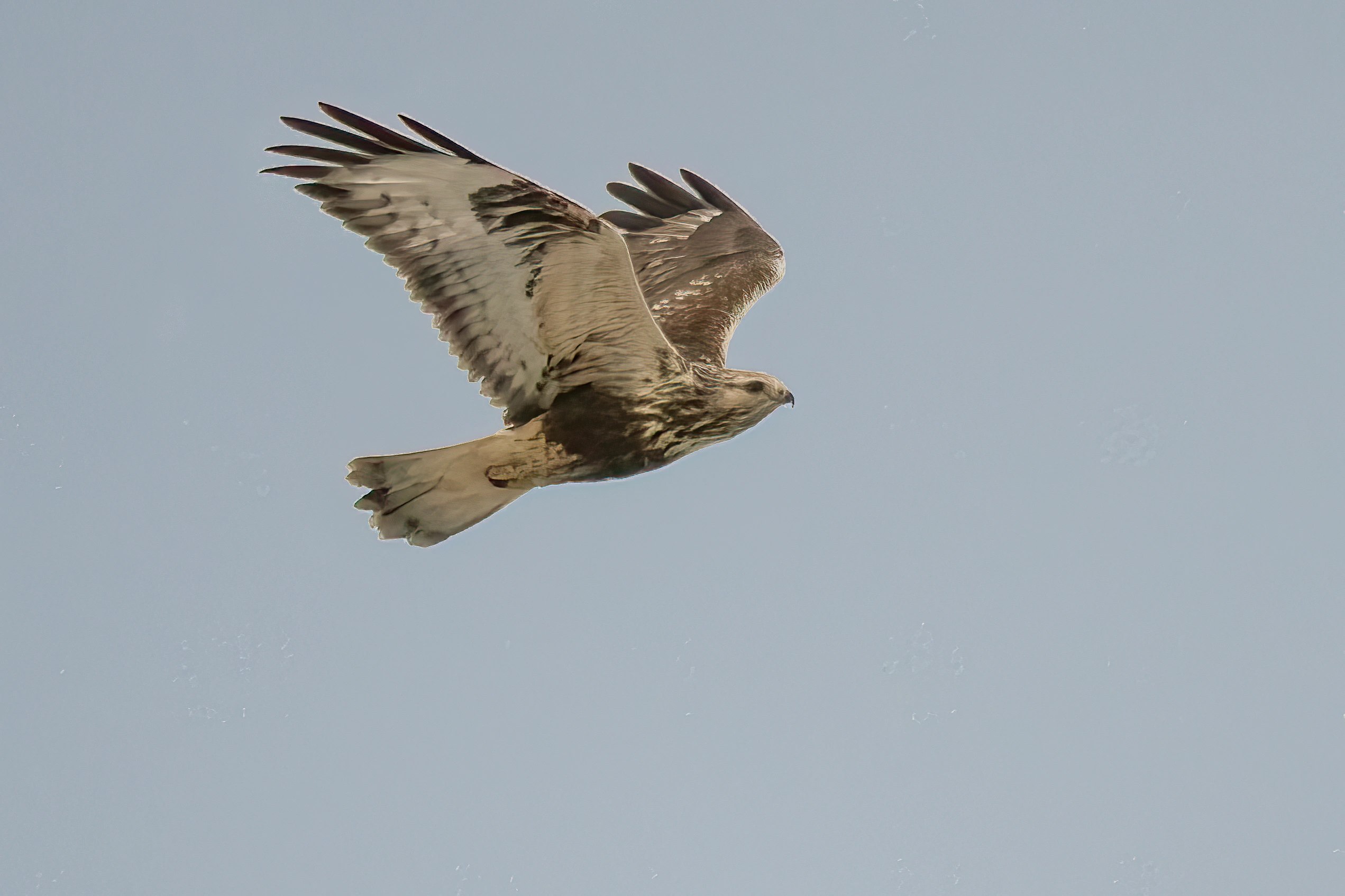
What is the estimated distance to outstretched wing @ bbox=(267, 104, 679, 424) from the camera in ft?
18.1

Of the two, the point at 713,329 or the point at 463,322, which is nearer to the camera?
the point at 463,322

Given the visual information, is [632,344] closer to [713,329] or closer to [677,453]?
[677,453]

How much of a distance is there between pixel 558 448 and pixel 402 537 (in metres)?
0.84

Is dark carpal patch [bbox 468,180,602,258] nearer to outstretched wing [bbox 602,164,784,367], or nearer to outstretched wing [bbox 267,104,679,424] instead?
outstretched wing [bbox 267,104,679,424]

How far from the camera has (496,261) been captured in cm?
583

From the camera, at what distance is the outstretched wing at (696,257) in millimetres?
7488

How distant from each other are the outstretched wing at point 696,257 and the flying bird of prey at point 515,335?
47cm

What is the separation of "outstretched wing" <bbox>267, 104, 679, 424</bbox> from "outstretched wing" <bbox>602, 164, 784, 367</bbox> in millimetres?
784

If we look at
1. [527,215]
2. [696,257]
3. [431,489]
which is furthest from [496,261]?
[696,257]

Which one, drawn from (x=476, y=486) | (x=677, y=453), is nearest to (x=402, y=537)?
(x=476, y=486)

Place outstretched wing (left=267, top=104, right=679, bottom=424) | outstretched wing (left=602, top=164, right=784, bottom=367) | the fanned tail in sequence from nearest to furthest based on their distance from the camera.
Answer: outstretched wing (left=267, top=104, right=679, bottom=424) < the fanned tail < outstretched wing (left=602, top=164, right=784, bottom=367)

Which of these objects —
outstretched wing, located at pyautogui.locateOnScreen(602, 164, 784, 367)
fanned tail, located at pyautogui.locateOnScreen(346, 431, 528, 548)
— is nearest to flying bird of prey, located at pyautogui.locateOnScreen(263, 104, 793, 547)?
fanned tail, located at pyautogui.locateOnScreen(346, 431, 528, 548)

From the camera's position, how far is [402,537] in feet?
20.8

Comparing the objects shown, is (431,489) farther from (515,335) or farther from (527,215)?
(527,215)
